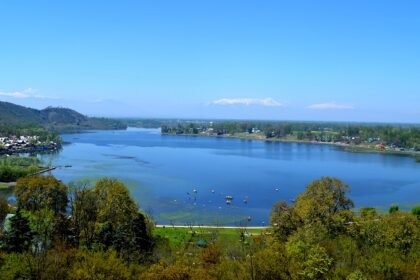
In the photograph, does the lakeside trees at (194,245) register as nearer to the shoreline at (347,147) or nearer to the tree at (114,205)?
the tree at (114,205)

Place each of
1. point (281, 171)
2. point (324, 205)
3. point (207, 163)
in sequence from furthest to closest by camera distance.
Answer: point (207, 163) → point (281, 171) → point (324, 205)

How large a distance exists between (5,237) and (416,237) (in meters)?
14.8

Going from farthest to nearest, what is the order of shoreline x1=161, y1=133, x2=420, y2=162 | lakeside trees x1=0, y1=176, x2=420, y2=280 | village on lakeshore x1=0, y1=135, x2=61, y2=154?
shoreline x1=161, y1=133, x2=420, y2=162 → village on lakeshore x1=0, y1=135, x2=61, y2=154 → lakeside trees x1=0, y1=176, x2=420, y2=280

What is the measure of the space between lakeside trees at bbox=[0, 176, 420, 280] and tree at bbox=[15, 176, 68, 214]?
5 centimetres

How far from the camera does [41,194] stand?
951 inches

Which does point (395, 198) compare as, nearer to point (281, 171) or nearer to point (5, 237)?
point (281, 171)

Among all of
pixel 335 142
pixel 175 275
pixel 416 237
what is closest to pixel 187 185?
pixel 416 237

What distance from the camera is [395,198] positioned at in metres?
41.0

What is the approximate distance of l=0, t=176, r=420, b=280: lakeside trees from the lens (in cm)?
1237

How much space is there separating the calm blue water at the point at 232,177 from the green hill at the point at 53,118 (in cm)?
8675

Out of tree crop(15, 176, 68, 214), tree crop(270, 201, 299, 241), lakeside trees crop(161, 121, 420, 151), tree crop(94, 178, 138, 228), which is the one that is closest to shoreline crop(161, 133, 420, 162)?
lakeside trees crop(161, 121, 420, 151)

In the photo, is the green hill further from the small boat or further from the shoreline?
the small boat

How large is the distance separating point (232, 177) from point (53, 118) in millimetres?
143267

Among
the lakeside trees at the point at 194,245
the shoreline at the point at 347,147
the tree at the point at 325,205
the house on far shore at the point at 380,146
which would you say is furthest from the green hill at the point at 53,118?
the tree at the point at 325,205
